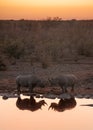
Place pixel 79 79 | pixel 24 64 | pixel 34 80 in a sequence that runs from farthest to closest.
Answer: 1. pixel 24 64
2. pixel 79 79
3. pixel 34 80

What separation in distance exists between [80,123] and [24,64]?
1589 centimetres

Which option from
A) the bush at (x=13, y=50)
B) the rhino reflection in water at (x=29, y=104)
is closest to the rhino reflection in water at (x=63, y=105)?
the rhino reflection in water at (x=29, y=104)

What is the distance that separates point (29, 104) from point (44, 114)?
178 centimetres

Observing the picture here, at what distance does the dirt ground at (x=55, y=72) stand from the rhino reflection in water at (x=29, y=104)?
2294 millimetres

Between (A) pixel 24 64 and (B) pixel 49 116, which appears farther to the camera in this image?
(A) pixel 24 64

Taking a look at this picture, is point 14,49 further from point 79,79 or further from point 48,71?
point 79,79

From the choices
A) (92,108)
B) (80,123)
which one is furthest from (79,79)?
(80,123)

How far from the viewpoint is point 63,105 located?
1889cm

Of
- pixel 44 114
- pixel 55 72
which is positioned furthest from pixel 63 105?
pixel 55 72

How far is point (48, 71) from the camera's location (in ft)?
92.2

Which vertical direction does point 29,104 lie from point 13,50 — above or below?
below

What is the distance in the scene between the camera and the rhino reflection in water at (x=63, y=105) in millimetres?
18452

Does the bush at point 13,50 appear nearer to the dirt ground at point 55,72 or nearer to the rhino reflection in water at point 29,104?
the dirt ground at point 55,72

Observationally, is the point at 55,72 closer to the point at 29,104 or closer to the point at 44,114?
the point at 29,104
